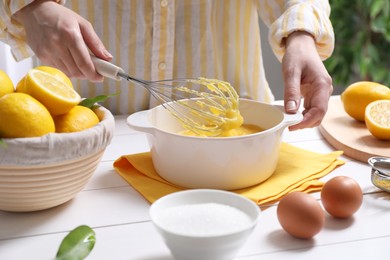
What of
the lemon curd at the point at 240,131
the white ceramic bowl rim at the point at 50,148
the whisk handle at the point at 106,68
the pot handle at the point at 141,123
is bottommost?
the lemon curd at the point at 240,131

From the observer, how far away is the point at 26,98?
843 millimetres

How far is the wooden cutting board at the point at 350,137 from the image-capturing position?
1.14 meters

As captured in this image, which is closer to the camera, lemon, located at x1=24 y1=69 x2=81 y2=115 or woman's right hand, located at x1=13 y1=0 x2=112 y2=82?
lemon, located at x1=24 y1=69 x2=81 y2=115

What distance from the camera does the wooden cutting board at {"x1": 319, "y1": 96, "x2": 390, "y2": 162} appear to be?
1144 mm

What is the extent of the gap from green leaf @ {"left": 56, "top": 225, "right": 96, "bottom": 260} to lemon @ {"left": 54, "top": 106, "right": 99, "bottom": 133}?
0.16 metres

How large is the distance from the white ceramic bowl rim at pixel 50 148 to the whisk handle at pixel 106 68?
0.43ft

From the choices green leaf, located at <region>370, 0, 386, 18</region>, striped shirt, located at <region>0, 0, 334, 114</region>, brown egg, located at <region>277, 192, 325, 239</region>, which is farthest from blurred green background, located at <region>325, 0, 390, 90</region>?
brown egg, located at <region>277, 192, 325, 239</region>

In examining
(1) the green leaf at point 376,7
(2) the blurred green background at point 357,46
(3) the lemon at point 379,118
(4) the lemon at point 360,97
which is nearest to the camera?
(3) the lemon at point 379,118

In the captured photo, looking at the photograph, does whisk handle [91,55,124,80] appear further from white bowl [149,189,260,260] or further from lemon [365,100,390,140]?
lemon [365,100,390,140]

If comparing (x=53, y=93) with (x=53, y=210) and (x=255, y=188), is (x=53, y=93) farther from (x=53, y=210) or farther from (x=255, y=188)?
(x=255, y=188)

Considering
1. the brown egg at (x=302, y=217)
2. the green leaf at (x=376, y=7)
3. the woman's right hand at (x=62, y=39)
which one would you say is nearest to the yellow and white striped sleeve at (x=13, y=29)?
the woman's right hand at (x=62, y=39)

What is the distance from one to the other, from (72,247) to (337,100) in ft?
2.91

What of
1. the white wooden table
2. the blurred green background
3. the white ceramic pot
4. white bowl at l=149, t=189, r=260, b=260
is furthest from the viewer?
the blurred green background

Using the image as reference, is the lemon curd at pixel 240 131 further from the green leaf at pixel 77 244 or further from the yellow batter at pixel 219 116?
the green leaf at pixel 77 244
